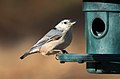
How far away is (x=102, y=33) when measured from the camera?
950cm

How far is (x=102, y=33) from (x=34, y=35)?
7613 millimetres

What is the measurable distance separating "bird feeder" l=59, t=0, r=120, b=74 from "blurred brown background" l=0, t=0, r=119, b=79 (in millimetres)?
5019

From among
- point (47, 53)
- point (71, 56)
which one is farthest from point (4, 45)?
point (71, 56)

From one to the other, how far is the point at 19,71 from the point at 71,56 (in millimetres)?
6743

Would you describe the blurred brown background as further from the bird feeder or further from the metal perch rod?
the metal perch rod

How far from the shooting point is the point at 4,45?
1705cm

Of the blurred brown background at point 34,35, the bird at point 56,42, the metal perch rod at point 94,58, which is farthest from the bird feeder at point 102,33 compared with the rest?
the blurred brown background at point 34,35

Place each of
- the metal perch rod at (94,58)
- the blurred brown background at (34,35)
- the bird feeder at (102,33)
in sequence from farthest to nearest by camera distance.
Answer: the blurred brown background at (34,35)
the bird feeder at (102,33)
the metal perch rod at (94,58)

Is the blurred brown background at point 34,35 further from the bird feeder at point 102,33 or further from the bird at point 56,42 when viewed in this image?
the bird feeder at point 102,33

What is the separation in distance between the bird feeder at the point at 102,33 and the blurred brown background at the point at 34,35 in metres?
5.02

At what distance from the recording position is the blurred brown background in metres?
15.6

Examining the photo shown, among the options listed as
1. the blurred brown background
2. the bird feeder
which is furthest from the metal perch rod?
the blurred brown background

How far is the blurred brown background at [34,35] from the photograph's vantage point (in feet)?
51.3

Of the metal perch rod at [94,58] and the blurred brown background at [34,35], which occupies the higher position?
the metal perch rod at [94,58]
